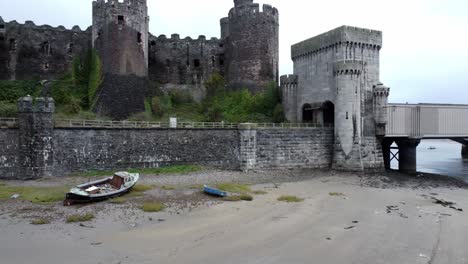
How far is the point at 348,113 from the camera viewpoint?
36.2 meters

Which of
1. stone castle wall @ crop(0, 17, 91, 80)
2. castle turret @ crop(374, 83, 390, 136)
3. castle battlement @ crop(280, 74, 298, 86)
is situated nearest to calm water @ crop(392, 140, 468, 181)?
castle turret @ crop(374, 83, 390, 136)

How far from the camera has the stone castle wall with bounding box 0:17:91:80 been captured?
4203 cm

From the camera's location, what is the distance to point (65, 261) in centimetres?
1304

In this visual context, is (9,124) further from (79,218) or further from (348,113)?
(348,113)

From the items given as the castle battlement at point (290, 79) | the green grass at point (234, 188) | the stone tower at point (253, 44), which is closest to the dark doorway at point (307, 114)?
the castle battlement at point (290, 79)

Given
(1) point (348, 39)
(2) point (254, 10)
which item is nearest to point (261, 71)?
(2) point (254, 10)

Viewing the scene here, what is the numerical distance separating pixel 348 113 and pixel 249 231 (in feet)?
75.9

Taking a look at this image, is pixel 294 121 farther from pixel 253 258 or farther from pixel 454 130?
pixel 253 258

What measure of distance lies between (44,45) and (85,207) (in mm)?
30651

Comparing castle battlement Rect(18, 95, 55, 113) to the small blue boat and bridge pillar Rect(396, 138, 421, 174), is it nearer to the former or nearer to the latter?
the small blue boat

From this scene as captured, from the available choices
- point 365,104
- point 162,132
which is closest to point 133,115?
point 162,132

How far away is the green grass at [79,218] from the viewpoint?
17922mm

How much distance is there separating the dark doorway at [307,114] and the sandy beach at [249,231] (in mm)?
16467

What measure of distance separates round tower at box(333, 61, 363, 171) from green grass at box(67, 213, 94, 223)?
82.3 ft
